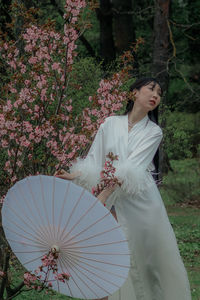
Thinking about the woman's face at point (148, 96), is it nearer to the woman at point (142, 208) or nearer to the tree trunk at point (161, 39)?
the woman at point (142, 208)

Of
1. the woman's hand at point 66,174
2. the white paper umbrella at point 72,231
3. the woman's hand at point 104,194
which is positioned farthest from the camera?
the woman's hand at point 66,174

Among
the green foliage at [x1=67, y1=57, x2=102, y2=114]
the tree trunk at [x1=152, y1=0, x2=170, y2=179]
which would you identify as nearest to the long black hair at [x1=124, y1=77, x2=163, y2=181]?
the green foliage at [x1=67, y1=57, x2=102, y2=114]

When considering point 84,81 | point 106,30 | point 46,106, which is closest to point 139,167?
point 46,106

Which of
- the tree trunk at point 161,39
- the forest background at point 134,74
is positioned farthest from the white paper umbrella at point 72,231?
the tree trunk at point 161,39

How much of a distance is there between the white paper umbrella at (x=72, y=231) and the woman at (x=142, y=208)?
25.2 inches

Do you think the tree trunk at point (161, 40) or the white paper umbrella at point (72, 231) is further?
the tree trunk at point (161, 40)

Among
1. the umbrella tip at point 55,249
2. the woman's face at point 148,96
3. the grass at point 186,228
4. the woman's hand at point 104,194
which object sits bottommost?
the grass at point 186,228

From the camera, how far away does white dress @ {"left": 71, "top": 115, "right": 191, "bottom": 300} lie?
3.91 meters

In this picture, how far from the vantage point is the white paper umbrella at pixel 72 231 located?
307 cm

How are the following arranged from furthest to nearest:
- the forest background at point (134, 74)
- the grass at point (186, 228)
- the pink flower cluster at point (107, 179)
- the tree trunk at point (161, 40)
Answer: the tree trunk at point (161, 40) < the grass at point (186, 228) < the forest background at point (134, 74) < the pink flower cluster at point (107, 179)

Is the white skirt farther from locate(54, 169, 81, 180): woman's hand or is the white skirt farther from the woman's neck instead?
the woman's neck

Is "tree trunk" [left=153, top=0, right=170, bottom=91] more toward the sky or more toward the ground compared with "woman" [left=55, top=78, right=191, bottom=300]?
more toward the sky

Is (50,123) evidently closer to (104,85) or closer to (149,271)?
(104,85)

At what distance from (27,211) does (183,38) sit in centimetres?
1712
